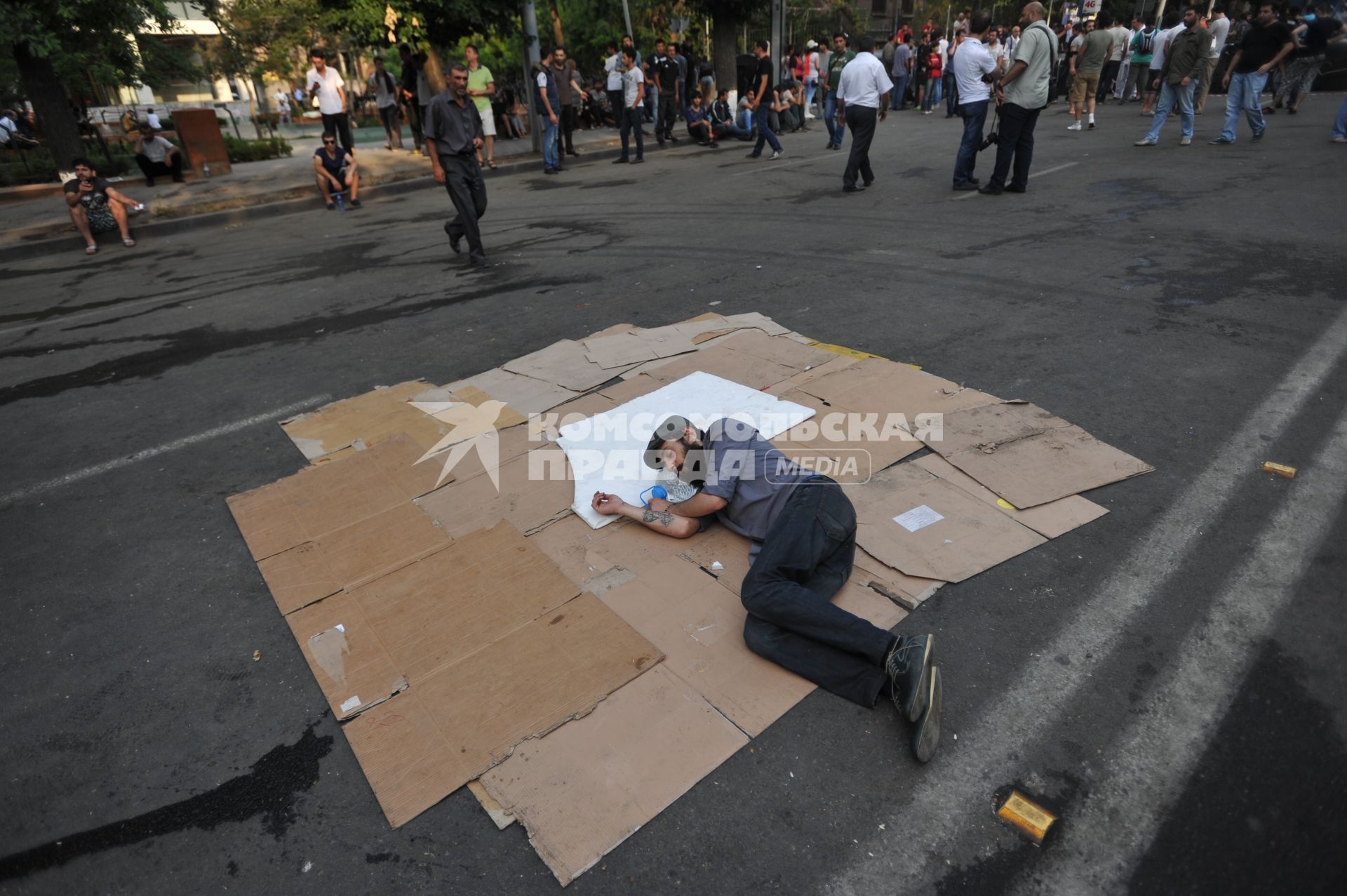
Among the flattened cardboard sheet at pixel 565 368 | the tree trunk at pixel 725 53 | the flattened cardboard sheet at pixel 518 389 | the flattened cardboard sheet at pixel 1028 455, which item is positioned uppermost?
the tree trunk at pixel 725 53

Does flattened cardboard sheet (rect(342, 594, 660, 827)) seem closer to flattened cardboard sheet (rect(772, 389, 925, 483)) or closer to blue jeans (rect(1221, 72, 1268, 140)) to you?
flattened cardboard sheet (rect(772, 389, 925, 483))

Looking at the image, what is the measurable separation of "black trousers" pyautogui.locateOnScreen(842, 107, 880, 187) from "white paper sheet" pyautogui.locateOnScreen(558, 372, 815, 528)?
622cm

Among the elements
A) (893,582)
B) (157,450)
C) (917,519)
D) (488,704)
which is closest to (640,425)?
(917,519)

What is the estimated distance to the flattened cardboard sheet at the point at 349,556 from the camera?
319 cm

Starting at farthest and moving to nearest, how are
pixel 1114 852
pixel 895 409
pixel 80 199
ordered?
A: 1. pixel 80 199
2. pixel 895 409
3. pixel 1114 852

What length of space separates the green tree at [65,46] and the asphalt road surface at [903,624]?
6863 millimetres

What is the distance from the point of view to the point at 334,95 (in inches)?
491

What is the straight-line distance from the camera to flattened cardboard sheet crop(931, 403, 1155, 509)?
348cm

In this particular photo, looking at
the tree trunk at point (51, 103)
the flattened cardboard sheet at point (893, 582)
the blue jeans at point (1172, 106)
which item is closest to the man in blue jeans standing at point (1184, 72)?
the blue jeans at point (1172, 106)

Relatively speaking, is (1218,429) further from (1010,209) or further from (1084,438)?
(1010,209)

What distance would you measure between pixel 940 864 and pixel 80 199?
12667 mm

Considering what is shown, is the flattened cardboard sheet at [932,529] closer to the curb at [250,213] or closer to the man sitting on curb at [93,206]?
the man sitting on curb at [93,206]

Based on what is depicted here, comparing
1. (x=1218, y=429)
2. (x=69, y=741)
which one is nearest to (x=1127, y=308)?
(x=1218, y=429)

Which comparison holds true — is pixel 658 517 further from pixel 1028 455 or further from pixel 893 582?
pixel 1028 455
